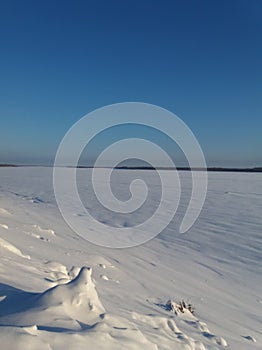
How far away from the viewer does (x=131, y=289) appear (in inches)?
169

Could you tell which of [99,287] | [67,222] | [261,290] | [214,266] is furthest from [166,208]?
[99,287]

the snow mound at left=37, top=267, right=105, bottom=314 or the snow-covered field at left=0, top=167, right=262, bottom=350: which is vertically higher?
the snow mound at left=37, top=267, right=105, bottom=314

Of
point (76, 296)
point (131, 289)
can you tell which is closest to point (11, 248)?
point (131, 289)

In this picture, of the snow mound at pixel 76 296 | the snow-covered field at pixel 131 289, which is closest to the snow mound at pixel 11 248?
the snow-covered field at pixel 131 289

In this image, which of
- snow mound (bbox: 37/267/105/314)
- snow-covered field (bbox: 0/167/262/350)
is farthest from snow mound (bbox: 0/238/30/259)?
snow mound (bbox: 37/267/105/314)

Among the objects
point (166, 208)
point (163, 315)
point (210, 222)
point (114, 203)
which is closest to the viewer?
point (163, 315)

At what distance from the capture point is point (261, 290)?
5.24 metres

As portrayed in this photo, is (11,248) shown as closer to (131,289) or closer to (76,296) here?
(131,289)

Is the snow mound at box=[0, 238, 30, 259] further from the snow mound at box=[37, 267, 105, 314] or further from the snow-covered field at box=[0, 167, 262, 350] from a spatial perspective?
the snow mound at box=[37, 267, 105, 314]

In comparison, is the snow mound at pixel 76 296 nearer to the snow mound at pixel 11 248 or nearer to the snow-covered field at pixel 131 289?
the snow-covered field at pixel 131 289

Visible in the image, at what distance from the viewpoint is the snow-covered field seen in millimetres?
Result: 2215

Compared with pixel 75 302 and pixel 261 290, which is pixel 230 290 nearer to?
pixel 261 290

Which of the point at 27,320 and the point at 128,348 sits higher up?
the point at 27,320

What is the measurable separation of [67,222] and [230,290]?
4815mm
